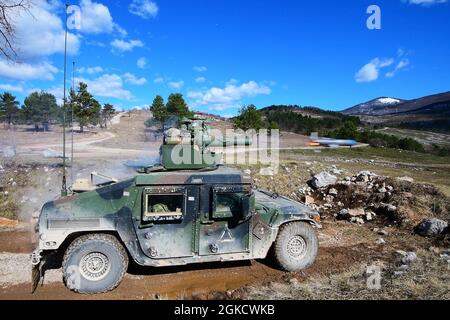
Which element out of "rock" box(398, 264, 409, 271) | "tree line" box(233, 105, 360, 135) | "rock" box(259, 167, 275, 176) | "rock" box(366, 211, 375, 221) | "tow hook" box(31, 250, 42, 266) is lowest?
"rock" box(398, 264, 409, 271)

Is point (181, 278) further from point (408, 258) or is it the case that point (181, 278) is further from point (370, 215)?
point (370, 215)

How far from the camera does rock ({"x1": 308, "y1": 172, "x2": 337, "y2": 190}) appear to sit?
52.4ft

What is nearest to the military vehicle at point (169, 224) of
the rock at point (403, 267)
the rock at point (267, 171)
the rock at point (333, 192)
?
the rock at point (403, 267)

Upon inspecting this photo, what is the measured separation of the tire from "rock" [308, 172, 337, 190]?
34.0ft

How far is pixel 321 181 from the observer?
1608 centimetres

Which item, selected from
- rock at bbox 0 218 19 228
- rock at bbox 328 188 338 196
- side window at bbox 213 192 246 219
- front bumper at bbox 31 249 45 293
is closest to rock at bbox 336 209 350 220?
rock at bbox 328 188 338 196

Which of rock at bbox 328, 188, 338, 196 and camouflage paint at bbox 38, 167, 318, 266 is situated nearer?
camouflage paint at bbox 38, 167, 318, 266

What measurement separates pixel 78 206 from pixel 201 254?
226 cm

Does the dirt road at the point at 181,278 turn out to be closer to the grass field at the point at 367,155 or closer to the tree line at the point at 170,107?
the grass field at the point at 367,155

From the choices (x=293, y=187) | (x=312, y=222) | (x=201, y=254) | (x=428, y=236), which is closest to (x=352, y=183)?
(x=293, y=187)

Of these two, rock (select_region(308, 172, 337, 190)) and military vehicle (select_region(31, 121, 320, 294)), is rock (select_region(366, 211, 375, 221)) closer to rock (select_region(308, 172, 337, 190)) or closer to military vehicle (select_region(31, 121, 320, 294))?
rock (select_region(308, 172, 337, 190))

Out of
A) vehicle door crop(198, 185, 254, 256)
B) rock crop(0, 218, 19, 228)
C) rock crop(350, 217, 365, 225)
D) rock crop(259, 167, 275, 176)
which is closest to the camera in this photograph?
vehicle door crop(198, 185, 254, 256)

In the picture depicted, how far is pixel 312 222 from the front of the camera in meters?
8.23

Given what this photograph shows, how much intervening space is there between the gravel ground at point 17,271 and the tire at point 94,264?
0.82 metres
